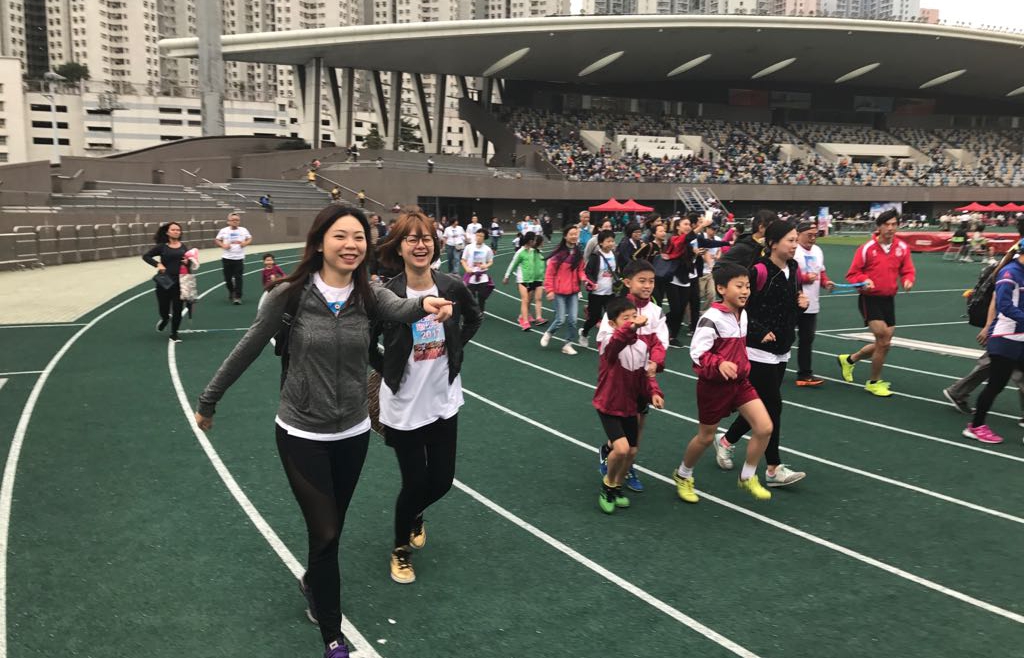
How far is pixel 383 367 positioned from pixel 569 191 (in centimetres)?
5146

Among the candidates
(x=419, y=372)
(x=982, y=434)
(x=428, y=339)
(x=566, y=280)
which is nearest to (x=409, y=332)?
(x=428, y=339)

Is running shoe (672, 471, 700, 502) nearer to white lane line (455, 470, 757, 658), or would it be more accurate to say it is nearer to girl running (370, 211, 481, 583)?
white lane line (455, 470, 757, 658)

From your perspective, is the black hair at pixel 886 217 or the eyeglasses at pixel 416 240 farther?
the black hair at pixel 886 217

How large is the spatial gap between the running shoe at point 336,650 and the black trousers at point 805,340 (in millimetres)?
7338

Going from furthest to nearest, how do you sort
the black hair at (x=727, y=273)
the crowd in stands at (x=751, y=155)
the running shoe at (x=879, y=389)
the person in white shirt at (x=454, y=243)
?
1. the crowd in stands at (x=751, y=155)
2. the person in white shirt at (x=454, y=243)
3. the running shoe at (x=879, y=389)
4. the black hair at (x=727, y=273)

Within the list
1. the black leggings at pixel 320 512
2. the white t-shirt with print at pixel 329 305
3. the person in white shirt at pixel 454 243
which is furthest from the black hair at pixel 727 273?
the person in white shirt at pixel 454 243

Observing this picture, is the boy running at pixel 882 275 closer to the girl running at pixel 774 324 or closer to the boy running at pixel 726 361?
the girl running at pixel 774 324

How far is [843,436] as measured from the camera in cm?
735

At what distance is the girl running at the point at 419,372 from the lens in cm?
400

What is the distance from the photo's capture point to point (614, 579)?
4.43 meters

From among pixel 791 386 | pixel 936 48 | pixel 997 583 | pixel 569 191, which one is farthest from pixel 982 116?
pixel 997 583

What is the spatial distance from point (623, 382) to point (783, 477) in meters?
1.76

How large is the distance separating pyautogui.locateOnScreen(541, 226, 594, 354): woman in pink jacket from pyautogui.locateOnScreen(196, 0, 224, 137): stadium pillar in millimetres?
45652

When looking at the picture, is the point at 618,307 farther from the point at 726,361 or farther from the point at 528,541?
the point at 528,541
